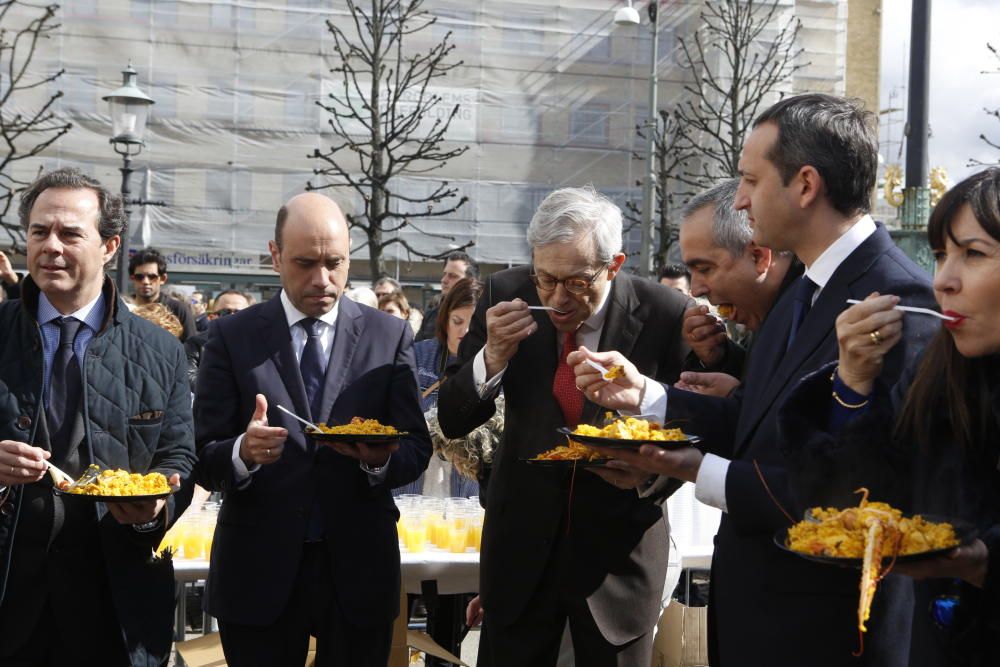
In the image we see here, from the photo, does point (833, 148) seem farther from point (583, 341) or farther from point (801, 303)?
point (583, 341)

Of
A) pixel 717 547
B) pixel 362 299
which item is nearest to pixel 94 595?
pixel 717 547

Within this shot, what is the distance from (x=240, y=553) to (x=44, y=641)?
627 millimetres

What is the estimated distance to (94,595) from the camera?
3.38 metres

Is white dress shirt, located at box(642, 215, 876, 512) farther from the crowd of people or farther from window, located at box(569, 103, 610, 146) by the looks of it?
window, located at box(569, 103, 610, 146)

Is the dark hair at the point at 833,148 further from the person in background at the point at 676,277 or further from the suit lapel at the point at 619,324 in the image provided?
the person in background at the point at 676,277

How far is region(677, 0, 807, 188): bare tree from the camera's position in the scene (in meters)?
24.8

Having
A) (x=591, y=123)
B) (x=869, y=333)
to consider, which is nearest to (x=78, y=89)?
(x=591, y=123)

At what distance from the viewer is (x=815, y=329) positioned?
273cm

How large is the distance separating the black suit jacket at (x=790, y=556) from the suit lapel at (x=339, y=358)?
148cm

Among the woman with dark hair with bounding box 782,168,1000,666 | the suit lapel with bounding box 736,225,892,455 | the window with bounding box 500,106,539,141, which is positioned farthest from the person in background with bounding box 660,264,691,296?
the window with bounding box 500,106,539,141

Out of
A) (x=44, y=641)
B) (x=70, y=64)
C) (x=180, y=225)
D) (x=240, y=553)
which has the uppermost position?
(x=70, y=64)

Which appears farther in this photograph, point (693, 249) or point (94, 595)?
point (693, 249)

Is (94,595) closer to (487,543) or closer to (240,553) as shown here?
(240,553)

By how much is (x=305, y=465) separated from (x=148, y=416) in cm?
53
